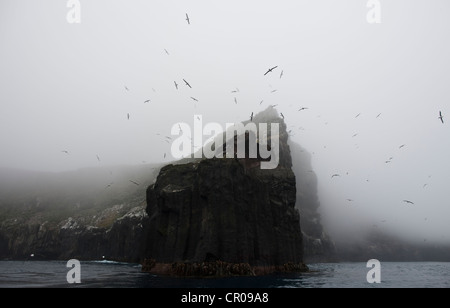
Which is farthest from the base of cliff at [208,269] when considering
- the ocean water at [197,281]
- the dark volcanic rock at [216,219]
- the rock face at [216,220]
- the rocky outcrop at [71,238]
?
the rocky outcrop at [71,238]

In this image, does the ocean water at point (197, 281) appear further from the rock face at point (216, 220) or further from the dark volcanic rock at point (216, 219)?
the dark volcanic rock at point (216, 219)

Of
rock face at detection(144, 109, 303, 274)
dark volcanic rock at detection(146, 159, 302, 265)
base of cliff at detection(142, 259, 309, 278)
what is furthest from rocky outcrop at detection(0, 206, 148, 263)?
base of cliff at detection(142, 259, 309, 278)

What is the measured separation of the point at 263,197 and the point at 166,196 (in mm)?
23906

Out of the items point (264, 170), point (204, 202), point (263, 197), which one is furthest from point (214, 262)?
point (264, 170)

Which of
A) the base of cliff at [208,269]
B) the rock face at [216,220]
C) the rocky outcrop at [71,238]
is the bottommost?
the rocky outcrop at [71,238]

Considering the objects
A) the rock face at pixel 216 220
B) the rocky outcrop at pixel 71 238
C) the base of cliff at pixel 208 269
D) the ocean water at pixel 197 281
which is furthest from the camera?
the rocky outcrop at pixel 71 238

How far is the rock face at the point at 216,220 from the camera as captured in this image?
2510 inches

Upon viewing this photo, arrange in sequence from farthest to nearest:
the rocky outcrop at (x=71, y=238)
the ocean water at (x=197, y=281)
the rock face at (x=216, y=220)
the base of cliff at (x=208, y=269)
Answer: the rocky outcrop at (x=71, y=238) → the rock face at (x=216, y=220) → the base of cliff at (x=208, y=269) → the ocean water at (x=197, y=281)

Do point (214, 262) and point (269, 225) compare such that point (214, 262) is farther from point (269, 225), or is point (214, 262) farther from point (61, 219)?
point (61, 219)

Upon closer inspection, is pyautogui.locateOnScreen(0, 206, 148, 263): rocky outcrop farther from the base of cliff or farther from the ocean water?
the base of cliff

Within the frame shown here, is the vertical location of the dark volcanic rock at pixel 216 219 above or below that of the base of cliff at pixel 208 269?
above

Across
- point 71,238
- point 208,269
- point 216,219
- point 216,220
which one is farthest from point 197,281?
point 71,238

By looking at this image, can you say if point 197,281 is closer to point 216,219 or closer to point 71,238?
point 216,219

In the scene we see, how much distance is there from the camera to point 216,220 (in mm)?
65438
